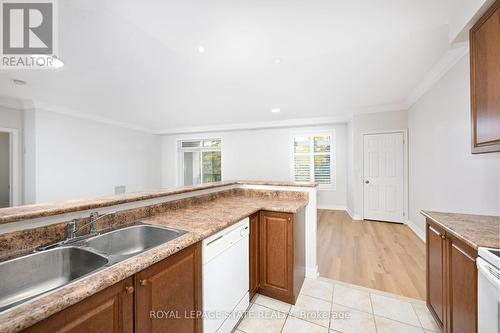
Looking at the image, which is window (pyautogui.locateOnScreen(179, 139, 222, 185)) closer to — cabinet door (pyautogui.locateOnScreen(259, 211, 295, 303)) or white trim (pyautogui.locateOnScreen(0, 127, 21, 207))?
white trim (pyautogui.locateOnScreen(0, 127, 21, 207))

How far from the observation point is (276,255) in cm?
185

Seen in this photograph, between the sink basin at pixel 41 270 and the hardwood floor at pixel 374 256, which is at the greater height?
the sink basin at pixel 41 270

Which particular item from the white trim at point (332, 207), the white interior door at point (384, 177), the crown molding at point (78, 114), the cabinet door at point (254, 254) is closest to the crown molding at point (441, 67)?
the white interior door at point (384, 177)

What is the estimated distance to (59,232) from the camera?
3.66 ft

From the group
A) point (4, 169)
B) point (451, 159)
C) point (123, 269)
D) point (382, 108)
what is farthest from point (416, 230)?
point (4, 169)

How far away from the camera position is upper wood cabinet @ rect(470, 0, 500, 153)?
1.27 metres

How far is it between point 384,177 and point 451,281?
355 centimetres

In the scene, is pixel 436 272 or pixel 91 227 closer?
pixel 91 227

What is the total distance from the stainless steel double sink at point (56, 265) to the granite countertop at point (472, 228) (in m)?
1.65

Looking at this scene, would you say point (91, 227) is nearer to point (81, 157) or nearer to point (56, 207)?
point (56, 207)

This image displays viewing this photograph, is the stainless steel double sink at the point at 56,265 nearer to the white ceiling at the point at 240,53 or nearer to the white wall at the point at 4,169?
the white ceiling at the point at 240,53

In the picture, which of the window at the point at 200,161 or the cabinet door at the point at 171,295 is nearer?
the cabinet door at the point at 171,295
